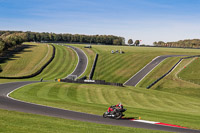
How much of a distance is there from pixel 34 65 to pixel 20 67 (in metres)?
6.29

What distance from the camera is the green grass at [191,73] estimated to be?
249 ft

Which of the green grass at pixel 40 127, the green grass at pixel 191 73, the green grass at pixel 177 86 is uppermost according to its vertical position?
the green grass at pixel 40 127

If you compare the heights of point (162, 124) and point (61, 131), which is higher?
point (61, 131)

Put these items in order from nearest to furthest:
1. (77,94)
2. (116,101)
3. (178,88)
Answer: (116,101)
(77,94)
(178,88)

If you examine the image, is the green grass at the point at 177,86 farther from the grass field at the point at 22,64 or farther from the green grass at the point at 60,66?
the grass field at the point at 22,64

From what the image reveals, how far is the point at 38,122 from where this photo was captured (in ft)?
60.7

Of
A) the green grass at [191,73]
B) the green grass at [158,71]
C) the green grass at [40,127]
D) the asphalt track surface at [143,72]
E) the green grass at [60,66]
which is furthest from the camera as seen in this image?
the green grass at [60,66]

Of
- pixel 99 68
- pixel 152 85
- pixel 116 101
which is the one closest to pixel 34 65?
pixel 99 68

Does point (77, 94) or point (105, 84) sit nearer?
point (77, 94)

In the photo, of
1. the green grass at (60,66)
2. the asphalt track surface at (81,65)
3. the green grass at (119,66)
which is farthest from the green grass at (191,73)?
the green grass at (60,66)

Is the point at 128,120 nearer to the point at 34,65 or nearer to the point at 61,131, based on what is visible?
the point at 61,131

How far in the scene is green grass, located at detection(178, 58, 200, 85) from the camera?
75750 millimetres

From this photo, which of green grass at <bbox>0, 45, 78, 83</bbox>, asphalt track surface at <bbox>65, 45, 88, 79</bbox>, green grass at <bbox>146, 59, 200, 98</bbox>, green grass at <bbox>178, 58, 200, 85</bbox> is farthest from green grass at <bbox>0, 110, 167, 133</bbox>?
asphalt track surface at <bbox>65, 45, 88, 79</bbox>

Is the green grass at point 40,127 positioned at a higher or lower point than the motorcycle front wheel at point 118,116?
higher
